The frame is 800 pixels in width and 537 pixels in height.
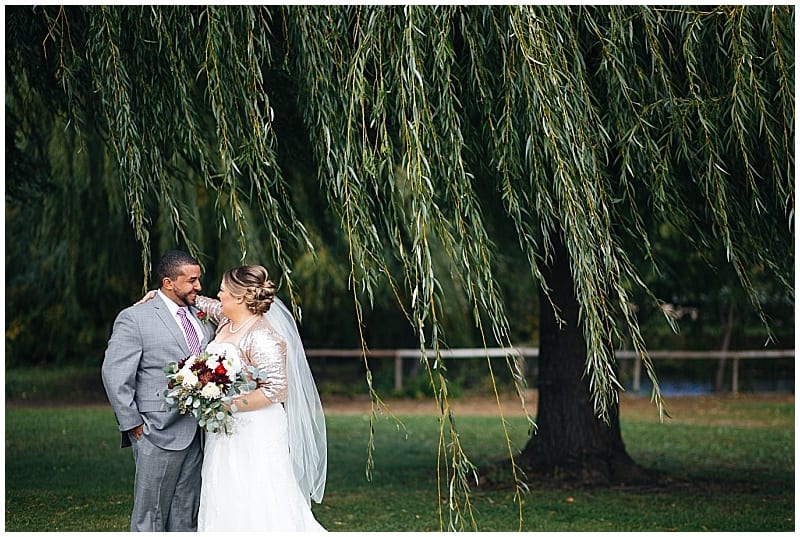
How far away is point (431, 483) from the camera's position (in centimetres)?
905

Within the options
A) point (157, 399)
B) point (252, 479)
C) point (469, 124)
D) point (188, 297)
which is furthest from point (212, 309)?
point (469, 124)

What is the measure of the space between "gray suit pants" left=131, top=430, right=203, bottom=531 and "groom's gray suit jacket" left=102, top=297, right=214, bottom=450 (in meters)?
0.07

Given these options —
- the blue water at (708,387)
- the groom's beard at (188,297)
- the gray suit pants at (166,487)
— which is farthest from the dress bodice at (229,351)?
the blue water at (708,387)

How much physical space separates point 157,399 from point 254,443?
50cm

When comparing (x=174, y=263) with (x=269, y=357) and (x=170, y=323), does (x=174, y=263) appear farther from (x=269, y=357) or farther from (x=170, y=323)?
(x=269, y=357)

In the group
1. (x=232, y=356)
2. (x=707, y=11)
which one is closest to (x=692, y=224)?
(x=707, y=11)

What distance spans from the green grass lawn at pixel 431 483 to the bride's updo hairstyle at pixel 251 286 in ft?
3.06

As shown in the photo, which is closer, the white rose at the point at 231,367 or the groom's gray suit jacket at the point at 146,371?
the white rose at the point at 231,367

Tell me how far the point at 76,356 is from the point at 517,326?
7.69 meters

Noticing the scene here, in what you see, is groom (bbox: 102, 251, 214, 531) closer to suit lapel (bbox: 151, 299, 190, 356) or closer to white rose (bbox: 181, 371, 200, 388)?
suit lapel (bbox: 151, 299, 190, 356)

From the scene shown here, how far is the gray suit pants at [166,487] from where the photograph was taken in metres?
4.84

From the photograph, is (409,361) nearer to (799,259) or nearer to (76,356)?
(76,356)

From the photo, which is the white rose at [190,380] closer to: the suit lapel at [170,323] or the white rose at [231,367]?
the white rose at [231,367]

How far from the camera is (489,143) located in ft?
16.0
